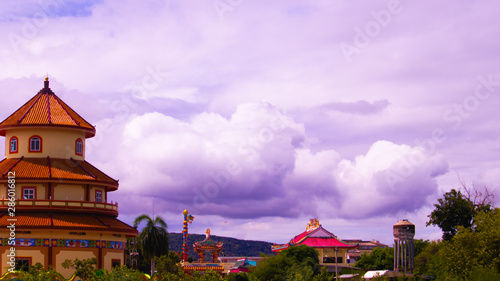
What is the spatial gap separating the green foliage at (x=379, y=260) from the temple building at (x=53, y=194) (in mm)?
52606

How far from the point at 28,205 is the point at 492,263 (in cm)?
3787

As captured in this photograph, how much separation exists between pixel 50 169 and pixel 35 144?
133 inches

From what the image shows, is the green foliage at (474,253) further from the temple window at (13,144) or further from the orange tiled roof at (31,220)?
the temple window at (13,144)

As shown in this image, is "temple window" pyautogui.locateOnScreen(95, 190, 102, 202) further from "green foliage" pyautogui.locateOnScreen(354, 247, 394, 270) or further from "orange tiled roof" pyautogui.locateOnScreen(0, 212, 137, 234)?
"green foliage" pyautogui.locateOnScreen(354, 247, 394, 270)

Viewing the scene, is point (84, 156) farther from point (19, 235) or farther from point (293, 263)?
point (293, 263)

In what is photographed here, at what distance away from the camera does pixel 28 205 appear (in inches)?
2468

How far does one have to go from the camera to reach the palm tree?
82.4m

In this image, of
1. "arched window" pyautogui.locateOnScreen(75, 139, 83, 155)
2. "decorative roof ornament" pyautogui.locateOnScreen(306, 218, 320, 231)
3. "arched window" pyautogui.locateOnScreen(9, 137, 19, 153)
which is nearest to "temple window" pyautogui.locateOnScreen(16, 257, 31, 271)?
"arched window" pyautogui.locateOnScreen(9, 137, 19, 153)

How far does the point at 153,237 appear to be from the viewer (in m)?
82.6

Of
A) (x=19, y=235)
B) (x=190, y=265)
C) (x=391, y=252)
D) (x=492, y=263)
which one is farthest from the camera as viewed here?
(x=391, y=252)

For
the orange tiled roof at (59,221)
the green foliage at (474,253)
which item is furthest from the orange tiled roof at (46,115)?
the green foliage at (474,253)

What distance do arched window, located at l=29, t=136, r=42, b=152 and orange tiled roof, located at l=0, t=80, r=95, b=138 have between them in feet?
4.59

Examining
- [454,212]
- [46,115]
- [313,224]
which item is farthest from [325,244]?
[46,115]

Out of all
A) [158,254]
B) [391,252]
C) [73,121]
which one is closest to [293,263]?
[158,254]
